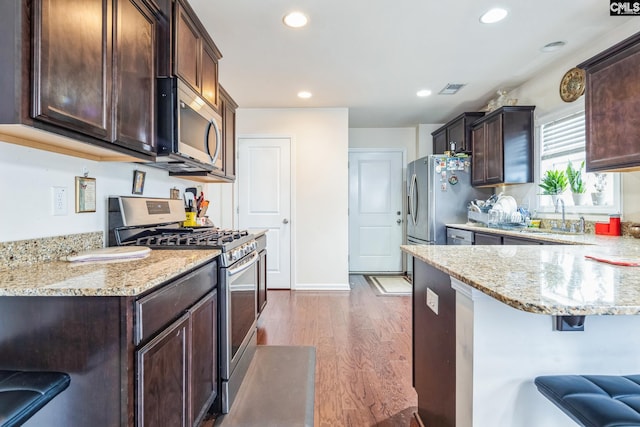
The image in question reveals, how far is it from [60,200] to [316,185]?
3.11 meters

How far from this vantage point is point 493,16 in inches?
88.9

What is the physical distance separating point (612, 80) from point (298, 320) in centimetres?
303

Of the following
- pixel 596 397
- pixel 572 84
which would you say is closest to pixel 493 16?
pixel 572 84

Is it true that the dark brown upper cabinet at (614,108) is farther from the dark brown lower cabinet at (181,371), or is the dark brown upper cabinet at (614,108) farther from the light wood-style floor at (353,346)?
the dark brown lower cabinet at (181,371)

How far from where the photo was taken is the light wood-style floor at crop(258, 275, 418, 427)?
5.77 ft

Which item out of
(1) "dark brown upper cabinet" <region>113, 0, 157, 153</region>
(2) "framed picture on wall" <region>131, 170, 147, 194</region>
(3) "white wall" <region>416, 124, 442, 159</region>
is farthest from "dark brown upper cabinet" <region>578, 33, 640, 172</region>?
(2) "framed picture on wall" <region>131, 170, 147, 194</region>

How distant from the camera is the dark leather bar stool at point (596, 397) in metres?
0.72

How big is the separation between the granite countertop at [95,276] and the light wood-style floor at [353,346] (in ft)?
3.62

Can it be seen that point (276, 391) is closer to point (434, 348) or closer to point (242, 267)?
point (242, 267)

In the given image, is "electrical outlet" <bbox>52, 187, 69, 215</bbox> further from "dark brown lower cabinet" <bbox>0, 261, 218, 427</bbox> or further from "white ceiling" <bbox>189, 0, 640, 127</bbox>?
"white ceiling" <bbox>189, 0, 640, 127</bbox>

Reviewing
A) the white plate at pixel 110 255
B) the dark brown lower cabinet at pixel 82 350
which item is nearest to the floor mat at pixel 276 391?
the dark brown lower cabinet at pixel 82 350

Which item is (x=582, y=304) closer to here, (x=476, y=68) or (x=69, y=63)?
(x=69, y=63)

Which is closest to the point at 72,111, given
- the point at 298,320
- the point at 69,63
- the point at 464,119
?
the point at 69,63

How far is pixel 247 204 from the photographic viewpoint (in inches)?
171
